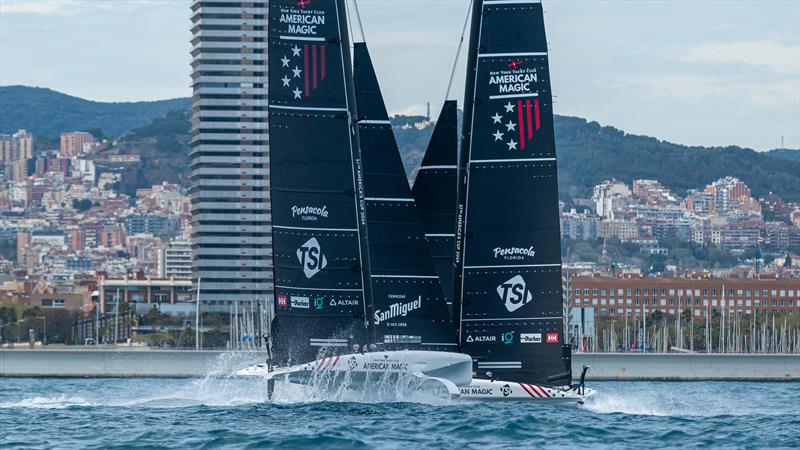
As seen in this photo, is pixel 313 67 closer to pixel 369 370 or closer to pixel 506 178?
pixel 506 178

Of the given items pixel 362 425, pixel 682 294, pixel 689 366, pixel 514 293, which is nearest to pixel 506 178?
pixel 514 293

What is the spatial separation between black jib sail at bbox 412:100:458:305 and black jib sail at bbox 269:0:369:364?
1942mm

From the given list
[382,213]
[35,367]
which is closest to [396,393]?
[382,213]

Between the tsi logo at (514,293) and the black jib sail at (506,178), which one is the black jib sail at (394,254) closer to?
→ the black jib sail at (506,178)

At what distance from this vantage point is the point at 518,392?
27438 millimetres

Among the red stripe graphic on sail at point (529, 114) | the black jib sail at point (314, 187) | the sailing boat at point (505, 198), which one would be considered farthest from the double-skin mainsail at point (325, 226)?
the red stripe graphic on sail at point (529, 114)

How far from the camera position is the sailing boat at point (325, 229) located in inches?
1067

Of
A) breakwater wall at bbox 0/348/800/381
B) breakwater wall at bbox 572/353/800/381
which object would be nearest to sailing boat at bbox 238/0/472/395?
breakwater wall at bbox 0/348/800/381

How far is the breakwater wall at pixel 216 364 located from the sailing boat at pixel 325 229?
3171 cm

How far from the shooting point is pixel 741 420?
26.6 m

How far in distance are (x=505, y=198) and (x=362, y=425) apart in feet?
19.6

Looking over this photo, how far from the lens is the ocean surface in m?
21.4

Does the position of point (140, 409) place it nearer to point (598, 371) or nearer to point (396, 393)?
point (396, 393)

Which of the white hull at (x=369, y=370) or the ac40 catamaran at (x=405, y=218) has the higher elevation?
the ac40 catamaran at (x=405, y=218)
